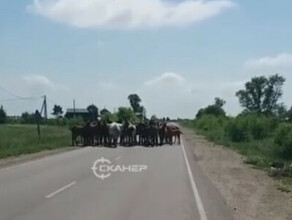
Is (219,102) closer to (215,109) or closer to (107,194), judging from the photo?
(215,109)

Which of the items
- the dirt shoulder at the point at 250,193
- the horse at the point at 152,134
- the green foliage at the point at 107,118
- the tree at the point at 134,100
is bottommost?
the dirt shoulder at the point at 250,193

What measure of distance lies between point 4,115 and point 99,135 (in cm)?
8837

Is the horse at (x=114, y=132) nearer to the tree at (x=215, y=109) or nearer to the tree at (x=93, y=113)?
the tree at (x=93, y=113)

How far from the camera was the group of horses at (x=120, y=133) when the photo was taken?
47219mm

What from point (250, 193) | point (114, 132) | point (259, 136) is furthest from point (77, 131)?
point (250, 193)

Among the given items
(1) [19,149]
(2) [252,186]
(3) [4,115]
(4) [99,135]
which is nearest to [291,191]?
(2) [252,186]

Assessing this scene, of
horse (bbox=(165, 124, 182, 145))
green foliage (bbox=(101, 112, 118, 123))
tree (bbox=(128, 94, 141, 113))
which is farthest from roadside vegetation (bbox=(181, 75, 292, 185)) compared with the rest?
tree (bbox=(128, 94, 141, 113))

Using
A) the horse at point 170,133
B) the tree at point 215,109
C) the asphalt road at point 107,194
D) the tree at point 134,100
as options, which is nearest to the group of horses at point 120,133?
the horse at point 170,133

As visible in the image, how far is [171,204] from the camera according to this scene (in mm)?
14828

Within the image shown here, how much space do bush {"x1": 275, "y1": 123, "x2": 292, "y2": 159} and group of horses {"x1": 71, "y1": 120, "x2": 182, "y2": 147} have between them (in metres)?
9.54

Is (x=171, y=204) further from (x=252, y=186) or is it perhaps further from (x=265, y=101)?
(x=265, y=101)

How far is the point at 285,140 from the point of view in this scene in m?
40.3

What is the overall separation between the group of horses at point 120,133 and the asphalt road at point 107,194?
20.7m

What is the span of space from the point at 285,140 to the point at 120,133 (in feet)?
43.5
